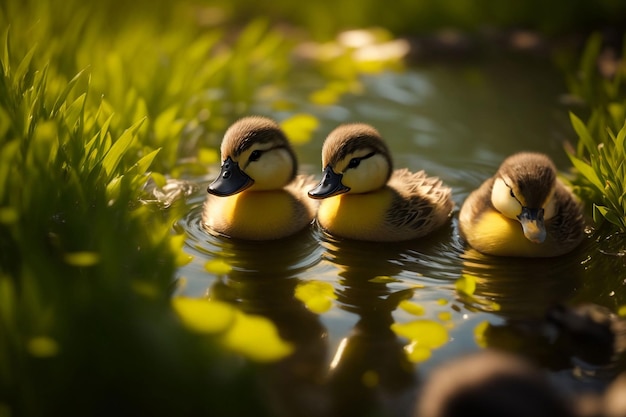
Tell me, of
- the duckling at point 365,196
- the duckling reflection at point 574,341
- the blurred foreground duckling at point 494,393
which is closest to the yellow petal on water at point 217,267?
the duckling at point 365,196

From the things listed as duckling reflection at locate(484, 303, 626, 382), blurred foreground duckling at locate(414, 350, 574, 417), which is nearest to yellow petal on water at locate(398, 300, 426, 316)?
duckling reflection at locate(484, 303, 626, 382)

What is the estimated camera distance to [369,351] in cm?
356

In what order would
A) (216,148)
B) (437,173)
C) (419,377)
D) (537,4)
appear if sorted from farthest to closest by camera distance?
(537,4) < (216,148) < (437,173) < (419,377)

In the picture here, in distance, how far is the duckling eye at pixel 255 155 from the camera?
459 cm

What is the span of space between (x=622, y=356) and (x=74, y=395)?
94.6 inches

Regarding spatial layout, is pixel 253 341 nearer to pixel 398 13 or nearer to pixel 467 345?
pixel 467 345

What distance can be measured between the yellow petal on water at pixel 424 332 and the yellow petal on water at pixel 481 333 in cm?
15

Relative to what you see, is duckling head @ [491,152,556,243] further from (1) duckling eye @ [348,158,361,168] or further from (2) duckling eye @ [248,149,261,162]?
(2) duckling eye @ [248,149,261,162]

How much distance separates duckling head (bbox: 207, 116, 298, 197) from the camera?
4.54m

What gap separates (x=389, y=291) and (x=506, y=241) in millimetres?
819

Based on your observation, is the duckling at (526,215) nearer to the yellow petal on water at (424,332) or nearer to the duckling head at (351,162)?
the duckling head at (351,162)

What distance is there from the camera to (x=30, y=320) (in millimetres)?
2988

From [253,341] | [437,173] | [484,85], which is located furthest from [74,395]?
[484,85]

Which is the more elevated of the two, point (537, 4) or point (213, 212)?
point (537, 4)
